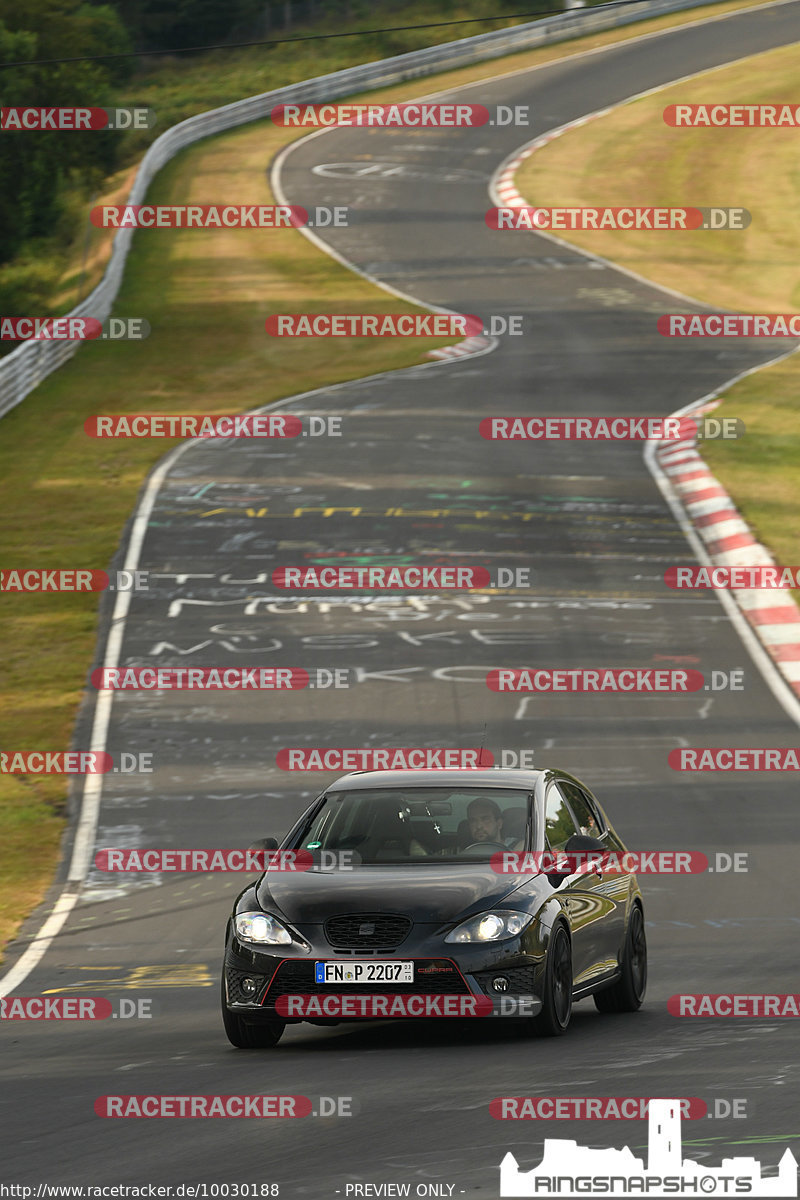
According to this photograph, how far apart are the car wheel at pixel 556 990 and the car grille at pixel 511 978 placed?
112 millimetres

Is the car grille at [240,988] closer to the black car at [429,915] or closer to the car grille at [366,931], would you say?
the black car at [429,915]

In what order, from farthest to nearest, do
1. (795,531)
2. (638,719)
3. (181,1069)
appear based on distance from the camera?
(795,531) < (638,719) < (181,1069)

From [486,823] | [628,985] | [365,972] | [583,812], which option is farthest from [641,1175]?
[583,812]

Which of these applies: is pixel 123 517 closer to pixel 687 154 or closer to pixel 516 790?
pixel 516 790

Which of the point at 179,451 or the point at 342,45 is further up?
the point at 342,45

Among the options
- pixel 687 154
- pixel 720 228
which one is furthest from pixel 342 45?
pixel 720 228

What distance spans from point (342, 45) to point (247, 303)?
3761 cm

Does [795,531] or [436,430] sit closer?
[795,531]

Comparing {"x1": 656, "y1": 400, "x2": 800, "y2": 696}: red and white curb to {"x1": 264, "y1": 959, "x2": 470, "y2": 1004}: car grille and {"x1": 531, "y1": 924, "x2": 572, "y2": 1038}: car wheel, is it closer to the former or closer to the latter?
{"x1": 531, "y1": 924, "x2": 572, "y2": 1038}: car wheel

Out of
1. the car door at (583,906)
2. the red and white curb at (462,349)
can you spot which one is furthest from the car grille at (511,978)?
the red and white curb at (462,349)

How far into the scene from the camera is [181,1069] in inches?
359

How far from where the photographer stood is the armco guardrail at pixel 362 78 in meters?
49.5

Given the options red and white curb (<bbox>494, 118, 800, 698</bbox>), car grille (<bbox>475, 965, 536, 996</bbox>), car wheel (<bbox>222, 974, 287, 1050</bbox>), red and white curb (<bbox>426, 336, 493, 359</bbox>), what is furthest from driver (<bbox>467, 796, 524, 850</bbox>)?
red and white curb (<bbox>426, 336, 493, 359</bbox>)

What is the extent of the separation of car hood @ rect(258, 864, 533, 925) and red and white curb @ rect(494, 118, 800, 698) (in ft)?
36.1
